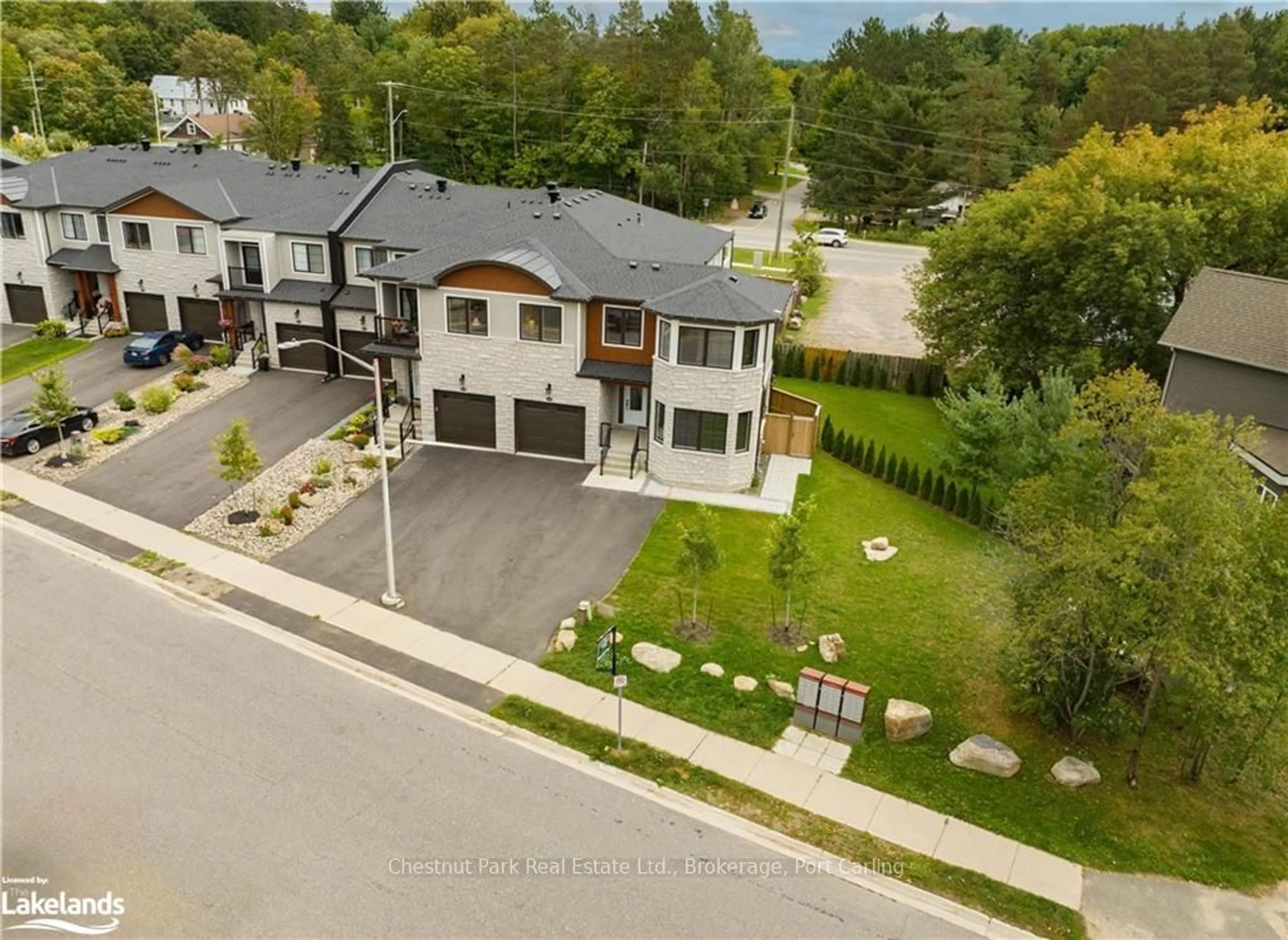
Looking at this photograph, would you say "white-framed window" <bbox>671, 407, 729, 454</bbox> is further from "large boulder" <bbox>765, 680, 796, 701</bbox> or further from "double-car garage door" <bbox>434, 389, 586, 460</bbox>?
"large boulder" <bbox>765, 680, 796, 701</bbox>

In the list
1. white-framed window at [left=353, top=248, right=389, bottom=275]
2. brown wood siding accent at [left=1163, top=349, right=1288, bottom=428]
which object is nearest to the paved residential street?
white-framed window at [left=353, top=248, right=389, bottom=275]

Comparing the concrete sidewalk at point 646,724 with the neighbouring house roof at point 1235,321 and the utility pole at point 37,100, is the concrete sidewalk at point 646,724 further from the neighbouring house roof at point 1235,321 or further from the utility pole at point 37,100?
the utility pole at point 37,100

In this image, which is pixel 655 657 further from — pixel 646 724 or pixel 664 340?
pixel 664 340

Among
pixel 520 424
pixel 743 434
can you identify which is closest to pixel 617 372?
pixel 520 424

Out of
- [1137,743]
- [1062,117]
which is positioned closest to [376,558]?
[1137,743]

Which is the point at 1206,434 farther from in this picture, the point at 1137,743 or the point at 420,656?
the point at 420,656
